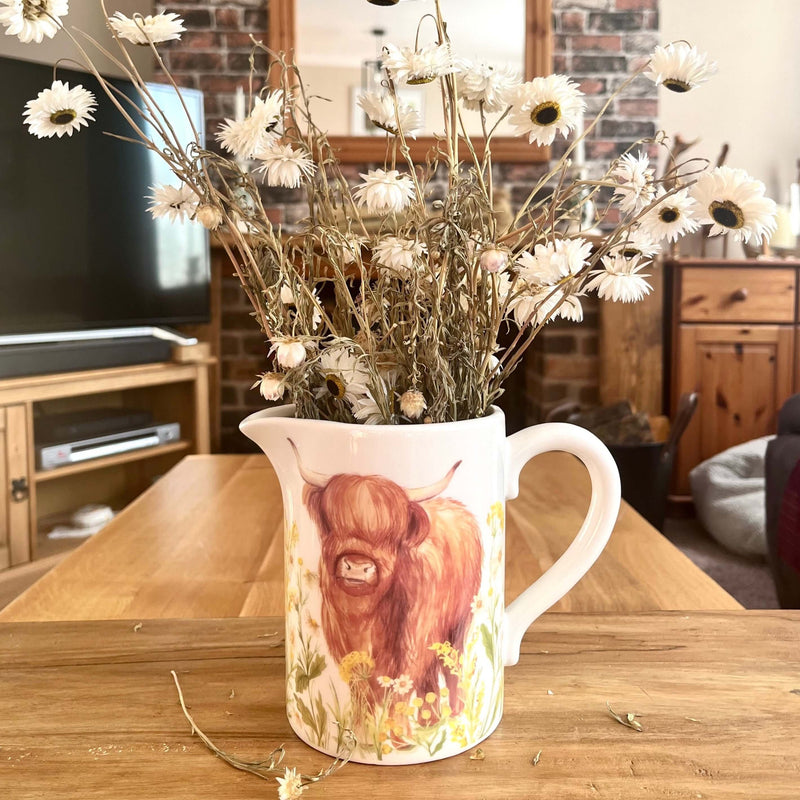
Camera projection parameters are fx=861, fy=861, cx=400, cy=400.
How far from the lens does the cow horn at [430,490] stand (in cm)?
43

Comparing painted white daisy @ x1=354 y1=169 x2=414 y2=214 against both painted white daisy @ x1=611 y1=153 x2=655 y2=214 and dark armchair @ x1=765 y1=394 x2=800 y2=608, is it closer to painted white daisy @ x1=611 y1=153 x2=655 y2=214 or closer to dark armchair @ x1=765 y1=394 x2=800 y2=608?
painted white daisy @ x1=611 y1=153 x2=655 y2=214

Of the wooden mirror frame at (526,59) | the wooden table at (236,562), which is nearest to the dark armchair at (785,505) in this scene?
the wooden table at (236,562)

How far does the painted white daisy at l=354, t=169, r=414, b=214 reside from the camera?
15.3 inches

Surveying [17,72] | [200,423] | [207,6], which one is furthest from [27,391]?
[207,6]

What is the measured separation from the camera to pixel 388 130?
44 cm

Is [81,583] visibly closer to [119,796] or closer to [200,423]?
[119,796]

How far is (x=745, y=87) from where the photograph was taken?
3525 millimetres

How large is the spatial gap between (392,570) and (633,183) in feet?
0.78

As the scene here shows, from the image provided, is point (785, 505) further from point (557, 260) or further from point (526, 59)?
point (526, 59)

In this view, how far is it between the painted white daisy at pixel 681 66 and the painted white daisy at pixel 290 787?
382 millimetres

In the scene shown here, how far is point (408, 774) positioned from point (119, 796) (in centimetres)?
14

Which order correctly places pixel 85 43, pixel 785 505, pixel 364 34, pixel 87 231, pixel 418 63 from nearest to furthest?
1. pixel 418 63
2. pixel 785 505
3. pixel 87 231
4. pixel 85 43
5. pixel 364 34

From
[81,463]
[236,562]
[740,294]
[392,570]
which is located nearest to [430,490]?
[392,570]

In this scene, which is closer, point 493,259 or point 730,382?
point 493,259
